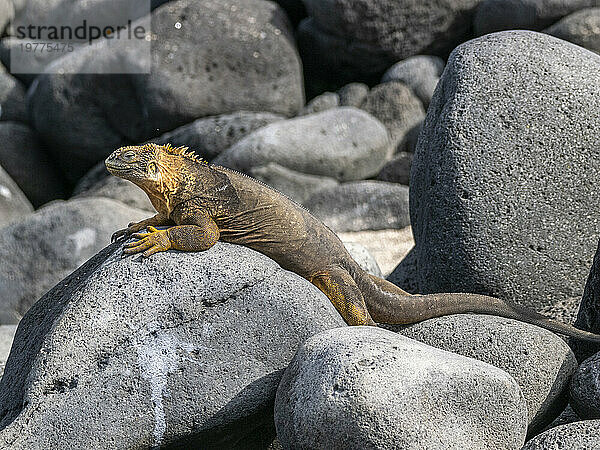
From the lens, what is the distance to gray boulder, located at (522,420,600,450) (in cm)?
397

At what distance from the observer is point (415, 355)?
4.05 m

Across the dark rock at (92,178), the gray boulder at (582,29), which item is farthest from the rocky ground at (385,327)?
the gray boulder at (582,29)

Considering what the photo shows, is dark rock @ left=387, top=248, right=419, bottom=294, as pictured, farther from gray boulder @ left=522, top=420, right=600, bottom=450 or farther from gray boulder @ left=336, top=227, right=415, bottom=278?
gray boulder @ left=522, top=420, right=600, bottom=450

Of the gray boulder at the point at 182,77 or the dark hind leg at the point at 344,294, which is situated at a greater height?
the dark hind leg at the point at 344,294

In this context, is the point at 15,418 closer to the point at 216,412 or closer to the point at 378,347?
the point at 216,412

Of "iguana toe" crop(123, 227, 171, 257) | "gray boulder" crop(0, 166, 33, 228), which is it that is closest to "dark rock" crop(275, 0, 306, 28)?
"gray boulder" crop(0, 166, 33, 228)

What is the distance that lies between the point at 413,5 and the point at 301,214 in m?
10.8

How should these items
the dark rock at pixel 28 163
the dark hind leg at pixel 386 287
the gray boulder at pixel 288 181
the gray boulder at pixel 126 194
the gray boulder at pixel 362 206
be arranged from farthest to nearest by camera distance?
the dark rock at pixel 28 163, the gray boulder at pixel 288 181, the gray boulder at pixel 126 194, the gray boulder at pixel 362 206, the dark hind leg at pixel 386 287

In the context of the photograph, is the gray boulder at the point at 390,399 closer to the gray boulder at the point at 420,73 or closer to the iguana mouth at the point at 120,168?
the iguana mouth at the point at 120,168

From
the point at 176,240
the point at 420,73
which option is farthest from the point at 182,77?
the point at 176,240

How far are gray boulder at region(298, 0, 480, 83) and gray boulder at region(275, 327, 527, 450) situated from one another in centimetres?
1155

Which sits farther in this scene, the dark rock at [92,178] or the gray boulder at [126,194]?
the dark rock at [92,178]

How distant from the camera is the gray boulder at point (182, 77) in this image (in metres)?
14.6

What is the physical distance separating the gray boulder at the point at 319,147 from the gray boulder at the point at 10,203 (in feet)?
9.90
